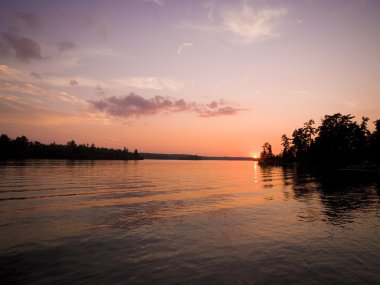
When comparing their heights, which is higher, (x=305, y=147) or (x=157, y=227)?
(x=305, y=147)

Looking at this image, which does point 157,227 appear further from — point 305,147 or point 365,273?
point 305,147

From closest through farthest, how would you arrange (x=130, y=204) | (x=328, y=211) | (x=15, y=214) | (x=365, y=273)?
(x=365, y=273) → (x=15, y=214) → (x=328, y=211) → (x=130, y=204)

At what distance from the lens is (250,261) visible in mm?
14531

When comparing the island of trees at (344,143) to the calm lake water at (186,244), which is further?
the island of trees at (344,143)

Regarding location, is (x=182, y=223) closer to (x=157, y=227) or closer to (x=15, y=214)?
(x=157, y=227)

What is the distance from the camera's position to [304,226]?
2233cm

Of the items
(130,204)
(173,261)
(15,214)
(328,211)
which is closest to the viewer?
(173,261)

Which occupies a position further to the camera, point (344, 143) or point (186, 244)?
point (344, 143)

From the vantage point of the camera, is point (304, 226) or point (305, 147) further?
point (305, 147)

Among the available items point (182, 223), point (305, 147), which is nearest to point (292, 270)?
point (182, 223)

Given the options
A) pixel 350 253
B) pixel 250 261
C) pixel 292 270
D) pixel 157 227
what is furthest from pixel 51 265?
pixel 350 253

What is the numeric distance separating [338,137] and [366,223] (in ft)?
403

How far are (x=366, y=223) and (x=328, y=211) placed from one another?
563cm

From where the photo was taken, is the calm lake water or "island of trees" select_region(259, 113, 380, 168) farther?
"island of trees" select_region(259, 113, 380, 168)
